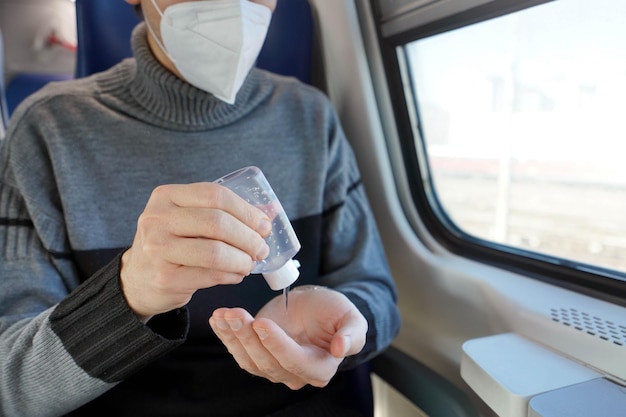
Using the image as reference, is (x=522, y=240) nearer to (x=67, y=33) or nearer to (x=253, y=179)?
(x=253, y=179)

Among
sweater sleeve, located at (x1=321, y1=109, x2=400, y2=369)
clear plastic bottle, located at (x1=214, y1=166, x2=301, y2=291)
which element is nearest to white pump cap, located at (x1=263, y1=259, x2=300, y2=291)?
clear plastic bottle, located at (x1=214, y1=166, x2=301, y2=291)

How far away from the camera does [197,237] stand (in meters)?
0.59

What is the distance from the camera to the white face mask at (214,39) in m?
0.93

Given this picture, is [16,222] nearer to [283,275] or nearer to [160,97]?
[160,97]

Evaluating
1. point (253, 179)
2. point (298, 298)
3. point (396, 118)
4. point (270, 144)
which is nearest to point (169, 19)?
point (270, 144)

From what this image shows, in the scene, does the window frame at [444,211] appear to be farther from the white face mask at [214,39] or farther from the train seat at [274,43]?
the white face mask at [214,39]

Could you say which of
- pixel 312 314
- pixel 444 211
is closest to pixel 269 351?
pixel 312 314

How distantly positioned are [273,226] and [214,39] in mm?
468

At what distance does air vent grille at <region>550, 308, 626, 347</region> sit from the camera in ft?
2.90

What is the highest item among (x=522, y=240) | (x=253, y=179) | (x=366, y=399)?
(x=253, y=179)

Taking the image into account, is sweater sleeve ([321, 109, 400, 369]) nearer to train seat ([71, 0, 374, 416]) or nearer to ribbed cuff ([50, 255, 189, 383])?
train seat ([71, 0, 374, 416])

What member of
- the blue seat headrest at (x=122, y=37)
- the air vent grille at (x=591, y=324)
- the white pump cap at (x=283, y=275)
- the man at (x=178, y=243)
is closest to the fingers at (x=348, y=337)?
the man at (x=178, y=243)

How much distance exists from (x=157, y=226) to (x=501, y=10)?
0.84 meters

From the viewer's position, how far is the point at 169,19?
3.11ft
